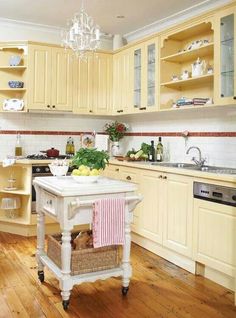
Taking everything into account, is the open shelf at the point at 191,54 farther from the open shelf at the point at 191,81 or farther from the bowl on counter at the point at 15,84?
the bowl on counter at the point at 15,84

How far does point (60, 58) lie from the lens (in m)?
5.08

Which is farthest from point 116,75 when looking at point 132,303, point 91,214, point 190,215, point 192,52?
point 132,303

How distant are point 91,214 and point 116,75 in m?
3.22

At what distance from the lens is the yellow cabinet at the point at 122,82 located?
5.04 m

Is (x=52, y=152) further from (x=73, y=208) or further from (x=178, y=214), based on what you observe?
(x=73, y=208)

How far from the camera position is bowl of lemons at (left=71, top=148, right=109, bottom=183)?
2768mm

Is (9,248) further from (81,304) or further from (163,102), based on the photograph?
(163,102)

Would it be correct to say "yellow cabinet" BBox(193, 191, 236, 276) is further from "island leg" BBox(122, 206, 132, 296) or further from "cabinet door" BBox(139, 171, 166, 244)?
"island leg" BBox(122, 206, 132, 296)

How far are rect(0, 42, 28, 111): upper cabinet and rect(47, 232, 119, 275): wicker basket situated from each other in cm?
257

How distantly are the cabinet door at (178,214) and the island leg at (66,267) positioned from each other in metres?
1.30

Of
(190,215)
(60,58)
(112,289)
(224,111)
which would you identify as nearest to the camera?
(112,289)

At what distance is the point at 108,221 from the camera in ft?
8.68

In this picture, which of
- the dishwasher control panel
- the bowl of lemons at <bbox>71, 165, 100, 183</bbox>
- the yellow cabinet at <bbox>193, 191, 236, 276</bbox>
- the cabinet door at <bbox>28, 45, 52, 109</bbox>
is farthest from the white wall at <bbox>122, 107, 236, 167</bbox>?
the bowl of lemons at <bbox>71, 165, 100, 183</bbox>

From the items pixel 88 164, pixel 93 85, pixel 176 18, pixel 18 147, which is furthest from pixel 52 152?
pixel 176 18
